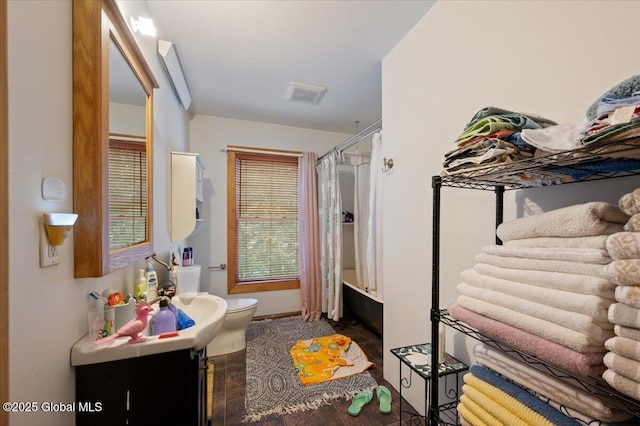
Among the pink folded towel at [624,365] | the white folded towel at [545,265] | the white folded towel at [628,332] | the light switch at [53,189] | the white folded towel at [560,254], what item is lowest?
the pink folded towel at [624,365]

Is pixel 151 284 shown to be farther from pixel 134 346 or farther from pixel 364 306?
pixel 364 306

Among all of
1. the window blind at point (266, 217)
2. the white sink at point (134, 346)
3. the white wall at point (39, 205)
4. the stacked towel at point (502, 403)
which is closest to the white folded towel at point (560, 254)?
the stacked towel at point (502, 403)

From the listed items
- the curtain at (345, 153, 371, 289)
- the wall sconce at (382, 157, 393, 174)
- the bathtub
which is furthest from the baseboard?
the wall sconce at (382, 157, 393, 174)

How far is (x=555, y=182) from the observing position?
2.94 ft

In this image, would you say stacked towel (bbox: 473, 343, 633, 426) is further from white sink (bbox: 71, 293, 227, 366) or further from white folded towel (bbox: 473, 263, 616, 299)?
white sink (bbox: 71, 293, 227, 366)

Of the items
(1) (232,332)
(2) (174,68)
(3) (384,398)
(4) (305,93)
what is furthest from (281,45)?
(3) (384,398)

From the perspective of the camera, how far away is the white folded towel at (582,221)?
23.4 inches

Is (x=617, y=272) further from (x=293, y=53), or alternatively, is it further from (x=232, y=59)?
(x=232, y=59)

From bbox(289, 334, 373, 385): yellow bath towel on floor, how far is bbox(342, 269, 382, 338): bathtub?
0.27 metres

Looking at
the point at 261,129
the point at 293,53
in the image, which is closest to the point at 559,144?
the point at 293,53

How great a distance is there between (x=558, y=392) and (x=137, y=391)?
1.23m

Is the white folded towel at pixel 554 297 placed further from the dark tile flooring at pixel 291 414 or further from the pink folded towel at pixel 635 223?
the dark tile flooring at pixel 291 414

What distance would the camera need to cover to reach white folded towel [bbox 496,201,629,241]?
0.59 m

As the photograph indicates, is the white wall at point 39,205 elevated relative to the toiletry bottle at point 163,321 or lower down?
elevated
